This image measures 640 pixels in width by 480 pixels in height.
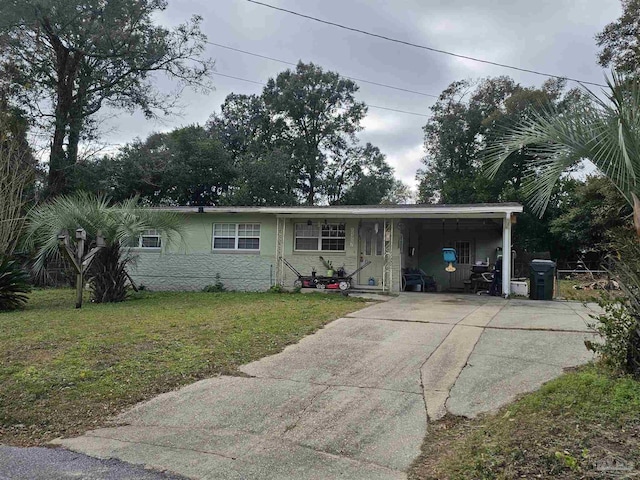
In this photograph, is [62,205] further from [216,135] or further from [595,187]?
[216,135]

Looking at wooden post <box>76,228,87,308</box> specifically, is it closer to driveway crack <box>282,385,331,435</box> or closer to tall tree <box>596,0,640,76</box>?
driveway crack <box>282,385,331,435</box>

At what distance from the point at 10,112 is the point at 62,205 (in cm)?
1079

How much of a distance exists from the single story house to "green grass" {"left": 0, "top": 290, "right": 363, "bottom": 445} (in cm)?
344

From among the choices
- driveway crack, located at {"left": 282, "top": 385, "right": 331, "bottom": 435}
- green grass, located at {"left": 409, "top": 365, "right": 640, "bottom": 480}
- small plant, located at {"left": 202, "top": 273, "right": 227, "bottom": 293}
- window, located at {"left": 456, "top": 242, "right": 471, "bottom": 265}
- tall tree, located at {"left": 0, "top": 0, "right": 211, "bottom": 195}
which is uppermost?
tall tree, located at {"left": 0, "top": 0, "right": 211, "bottom": 195}

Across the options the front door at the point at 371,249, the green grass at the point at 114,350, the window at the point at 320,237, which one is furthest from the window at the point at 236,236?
the green grass at the point at 114,350

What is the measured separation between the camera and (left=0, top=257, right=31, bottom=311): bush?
37.4 feet

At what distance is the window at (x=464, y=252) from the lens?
1894cm

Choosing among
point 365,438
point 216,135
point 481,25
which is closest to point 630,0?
point 481,25

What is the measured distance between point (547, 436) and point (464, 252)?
630 inches

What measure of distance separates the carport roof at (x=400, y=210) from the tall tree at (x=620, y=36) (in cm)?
1108

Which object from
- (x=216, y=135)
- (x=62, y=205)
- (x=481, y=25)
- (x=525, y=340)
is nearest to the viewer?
(x=525, y=340)

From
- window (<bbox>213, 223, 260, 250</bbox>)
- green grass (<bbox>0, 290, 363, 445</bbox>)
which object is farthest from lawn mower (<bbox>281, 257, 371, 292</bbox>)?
green grass (<bbox>0, 290, 363, 445</bbox>)

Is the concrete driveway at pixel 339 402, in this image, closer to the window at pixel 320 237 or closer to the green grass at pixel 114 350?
the green grass at pixel 114 350

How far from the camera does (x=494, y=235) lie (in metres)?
18.6
